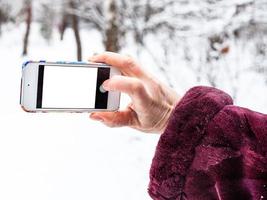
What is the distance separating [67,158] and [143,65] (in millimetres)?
1005

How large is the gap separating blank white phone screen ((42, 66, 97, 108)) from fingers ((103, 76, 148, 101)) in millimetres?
82

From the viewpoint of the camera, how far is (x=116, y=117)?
2.11 ft

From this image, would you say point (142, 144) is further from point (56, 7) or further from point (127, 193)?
point (56, 7)

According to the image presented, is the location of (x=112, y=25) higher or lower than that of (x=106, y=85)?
higher

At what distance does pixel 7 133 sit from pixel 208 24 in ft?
5.15

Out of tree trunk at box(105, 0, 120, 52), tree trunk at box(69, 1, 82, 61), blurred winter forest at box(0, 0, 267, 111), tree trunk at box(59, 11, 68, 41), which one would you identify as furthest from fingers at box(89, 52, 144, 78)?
tree trunk at box(59, 11, 68, 41)

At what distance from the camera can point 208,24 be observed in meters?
3.22

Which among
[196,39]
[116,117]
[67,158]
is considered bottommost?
[67,158]

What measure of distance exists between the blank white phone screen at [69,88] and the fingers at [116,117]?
0.02m

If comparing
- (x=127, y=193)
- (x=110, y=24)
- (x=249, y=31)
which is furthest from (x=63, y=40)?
(x=127, y=193)

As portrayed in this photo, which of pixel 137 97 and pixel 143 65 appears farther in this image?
pixel 143 65

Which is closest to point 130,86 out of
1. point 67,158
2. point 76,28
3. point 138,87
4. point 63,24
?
point 138,87

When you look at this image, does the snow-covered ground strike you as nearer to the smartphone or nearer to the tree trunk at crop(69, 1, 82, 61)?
the tree trunk at crop(69, 1, 82, 61)

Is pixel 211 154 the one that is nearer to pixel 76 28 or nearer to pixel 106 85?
pixel 106 85
